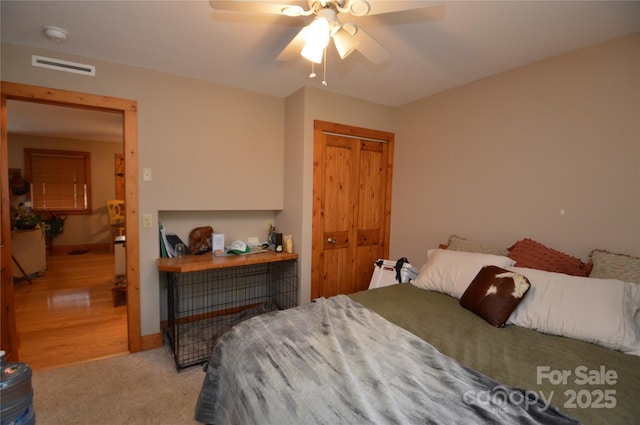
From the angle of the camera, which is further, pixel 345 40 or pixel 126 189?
pixel 126 189

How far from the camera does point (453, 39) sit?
1903 mm

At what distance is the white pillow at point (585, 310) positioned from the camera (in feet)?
4.54

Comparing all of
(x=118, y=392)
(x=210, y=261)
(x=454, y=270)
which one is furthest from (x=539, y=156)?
(x=118, y=392)

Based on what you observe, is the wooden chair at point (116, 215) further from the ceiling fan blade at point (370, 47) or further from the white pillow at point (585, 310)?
the white pillow at point (585, 310)

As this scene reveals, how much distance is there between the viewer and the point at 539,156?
220cm

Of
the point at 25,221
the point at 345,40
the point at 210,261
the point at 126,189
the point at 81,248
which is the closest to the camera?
the point at 345,40

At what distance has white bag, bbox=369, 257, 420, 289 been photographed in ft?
9.02

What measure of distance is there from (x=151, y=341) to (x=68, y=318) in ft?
4.32

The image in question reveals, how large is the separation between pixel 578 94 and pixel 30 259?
22.4 ft

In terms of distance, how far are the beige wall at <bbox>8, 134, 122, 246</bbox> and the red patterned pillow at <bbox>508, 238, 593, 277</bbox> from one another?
7415 millimetres

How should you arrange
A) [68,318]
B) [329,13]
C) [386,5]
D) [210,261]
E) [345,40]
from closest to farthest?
[386,5]
[329,13]
[345,40]
[210,261]
[68,318]

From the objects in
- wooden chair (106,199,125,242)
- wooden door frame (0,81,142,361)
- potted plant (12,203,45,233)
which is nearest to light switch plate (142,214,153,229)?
wooden door frame (0,81,142,361)

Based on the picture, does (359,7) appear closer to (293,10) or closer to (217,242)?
(293,10)

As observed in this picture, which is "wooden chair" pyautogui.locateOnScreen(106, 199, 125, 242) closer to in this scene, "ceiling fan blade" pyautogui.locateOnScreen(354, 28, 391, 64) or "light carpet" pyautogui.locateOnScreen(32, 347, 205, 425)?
"light carpet" pyautogui.locateOnScreen(32, 347, 205, 425)
